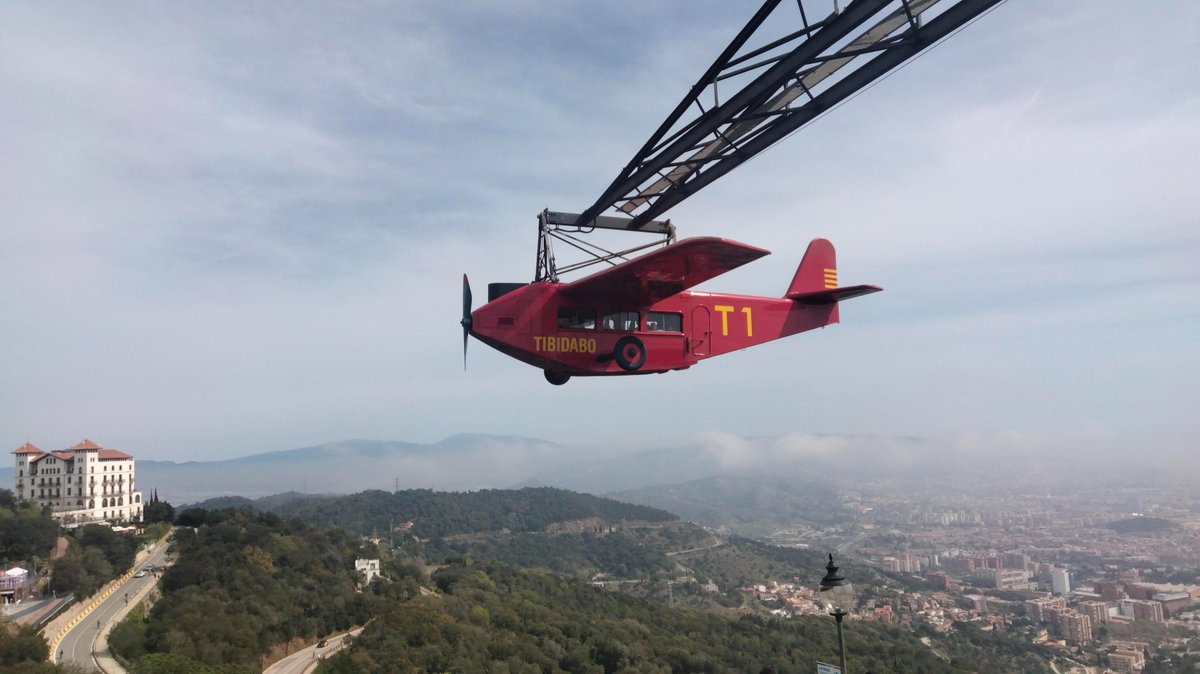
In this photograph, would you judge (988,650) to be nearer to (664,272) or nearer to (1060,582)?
(1060,582)

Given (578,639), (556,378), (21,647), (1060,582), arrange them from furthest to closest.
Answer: (1060,582)
(578,639)
(21,647)
(556,378)

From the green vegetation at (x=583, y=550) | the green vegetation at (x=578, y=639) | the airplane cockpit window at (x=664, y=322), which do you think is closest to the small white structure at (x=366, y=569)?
the green vegetation at (x=578, y=639)

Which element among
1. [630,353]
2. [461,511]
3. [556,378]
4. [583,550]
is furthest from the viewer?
[461,511]

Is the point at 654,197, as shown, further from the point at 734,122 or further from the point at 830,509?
the point at 830,509

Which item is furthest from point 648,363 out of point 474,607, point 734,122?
point 474,607

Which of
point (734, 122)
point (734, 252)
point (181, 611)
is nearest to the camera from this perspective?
point (734, 122)

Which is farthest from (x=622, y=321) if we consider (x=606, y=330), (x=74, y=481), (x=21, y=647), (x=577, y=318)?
(x=74, y=481)
